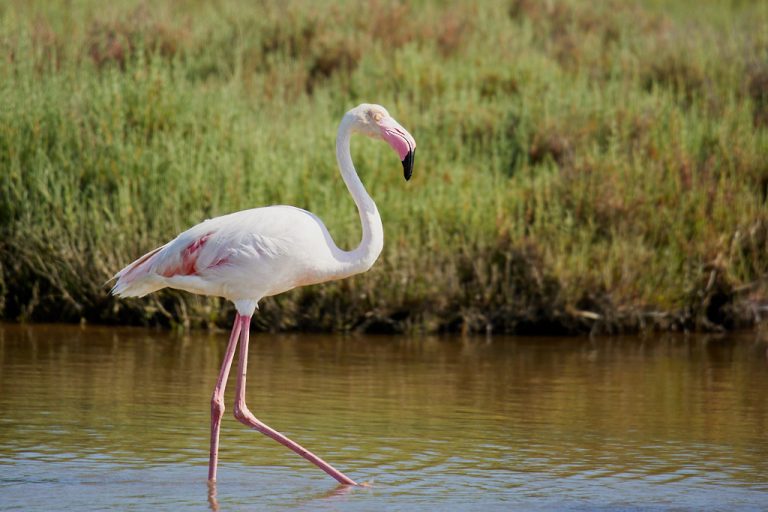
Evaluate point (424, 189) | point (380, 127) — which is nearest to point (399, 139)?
point (380, 127)

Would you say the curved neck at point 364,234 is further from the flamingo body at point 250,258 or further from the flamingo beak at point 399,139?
the flamingo beak at point 399,139

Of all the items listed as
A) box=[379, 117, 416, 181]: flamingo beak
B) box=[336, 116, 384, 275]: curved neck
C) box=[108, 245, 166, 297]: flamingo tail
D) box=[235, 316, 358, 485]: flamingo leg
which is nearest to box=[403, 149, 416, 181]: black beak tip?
box=[379, 117, 416, 181]: flamingo beak

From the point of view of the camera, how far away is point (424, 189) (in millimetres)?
10375

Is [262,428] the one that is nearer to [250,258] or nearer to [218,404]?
[218,404]

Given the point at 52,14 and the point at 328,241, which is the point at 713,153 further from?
the point at 52,14

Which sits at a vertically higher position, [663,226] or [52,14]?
[52,14]

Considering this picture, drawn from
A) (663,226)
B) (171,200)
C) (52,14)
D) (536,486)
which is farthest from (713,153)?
(52,14)

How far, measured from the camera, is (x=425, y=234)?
10094mm

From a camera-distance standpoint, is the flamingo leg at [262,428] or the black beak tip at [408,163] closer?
the flamingo leg at [262,428]

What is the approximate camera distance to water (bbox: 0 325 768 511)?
5543mm

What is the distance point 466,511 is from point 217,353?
389cm

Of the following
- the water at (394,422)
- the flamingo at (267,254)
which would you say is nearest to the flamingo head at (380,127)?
the flamingo at (267,254)

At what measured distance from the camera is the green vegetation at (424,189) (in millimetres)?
9688

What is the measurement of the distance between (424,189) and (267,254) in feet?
14.7
